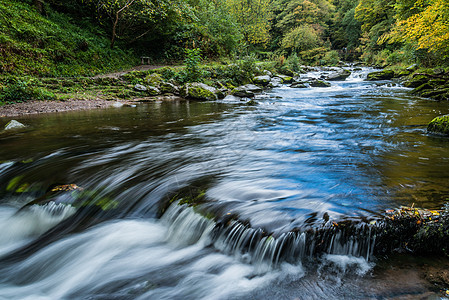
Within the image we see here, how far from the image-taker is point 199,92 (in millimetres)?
12250

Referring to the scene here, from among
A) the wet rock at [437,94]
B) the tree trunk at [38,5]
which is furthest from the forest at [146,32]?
the wet rock at [437,94]

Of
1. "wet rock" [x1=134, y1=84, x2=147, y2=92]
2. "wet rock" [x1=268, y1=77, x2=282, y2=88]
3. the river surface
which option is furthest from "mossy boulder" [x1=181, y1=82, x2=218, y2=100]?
the river surface

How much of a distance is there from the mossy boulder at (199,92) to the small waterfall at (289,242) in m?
10.7

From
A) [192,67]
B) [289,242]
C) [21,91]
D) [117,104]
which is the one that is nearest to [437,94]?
[289,242]

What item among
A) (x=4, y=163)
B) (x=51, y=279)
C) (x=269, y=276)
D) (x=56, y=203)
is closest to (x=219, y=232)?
(x=269, y=276)

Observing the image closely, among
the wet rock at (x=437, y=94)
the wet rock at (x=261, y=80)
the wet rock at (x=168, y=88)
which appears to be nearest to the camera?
the wet rock at (x=437, y=94)

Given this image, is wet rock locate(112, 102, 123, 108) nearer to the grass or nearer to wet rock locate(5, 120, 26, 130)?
the grass

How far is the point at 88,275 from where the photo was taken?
2.02 m

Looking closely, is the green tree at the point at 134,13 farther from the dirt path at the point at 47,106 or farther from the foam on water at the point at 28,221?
the foam on water at the point at 28,221

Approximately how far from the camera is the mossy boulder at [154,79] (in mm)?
13078

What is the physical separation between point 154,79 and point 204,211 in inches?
494

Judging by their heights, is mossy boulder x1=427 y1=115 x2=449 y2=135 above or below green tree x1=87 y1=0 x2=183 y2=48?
below

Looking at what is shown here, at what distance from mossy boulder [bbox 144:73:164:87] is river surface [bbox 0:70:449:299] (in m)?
8.90

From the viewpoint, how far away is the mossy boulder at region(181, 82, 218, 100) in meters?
12.2
